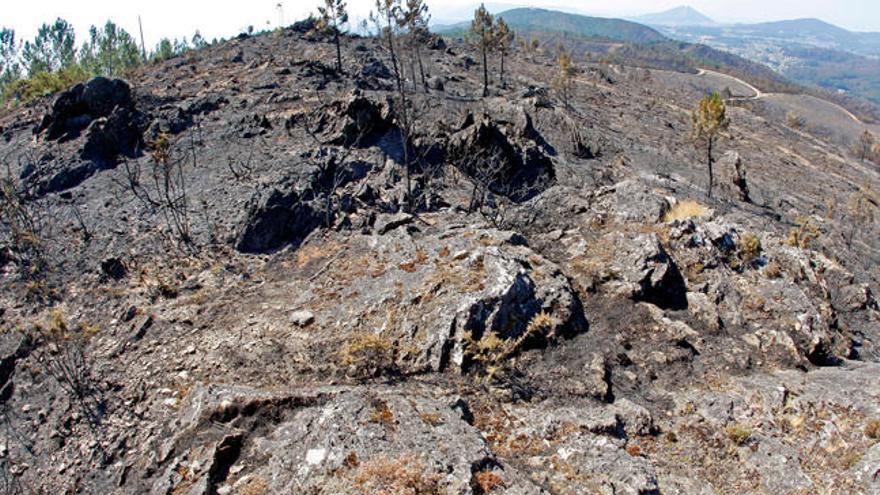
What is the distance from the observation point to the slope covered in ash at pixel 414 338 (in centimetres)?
879

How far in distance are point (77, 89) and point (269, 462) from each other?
33.7 m

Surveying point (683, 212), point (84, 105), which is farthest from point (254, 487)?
point (84, 105)

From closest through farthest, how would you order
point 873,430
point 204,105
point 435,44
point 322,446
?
point 322,446, point 873,430, point 204,105, point 435,44

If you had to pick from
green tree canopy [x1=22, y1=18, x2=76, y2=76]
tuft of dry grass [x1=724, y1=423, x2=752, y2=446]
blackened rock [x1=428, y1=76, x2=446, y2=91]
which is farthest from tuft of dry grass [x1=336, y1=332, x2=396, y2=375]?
green tree canopy [x1=22, y1=18, x2=76, y2=76]

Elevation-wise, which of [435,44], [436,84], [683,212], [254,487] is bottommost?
[254,487]

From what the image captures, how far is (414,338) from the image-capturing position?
37.7ft

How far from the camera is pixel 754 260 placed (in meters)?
14.6

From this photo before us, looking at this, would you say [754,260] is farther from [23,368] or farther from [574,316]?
[23,368]

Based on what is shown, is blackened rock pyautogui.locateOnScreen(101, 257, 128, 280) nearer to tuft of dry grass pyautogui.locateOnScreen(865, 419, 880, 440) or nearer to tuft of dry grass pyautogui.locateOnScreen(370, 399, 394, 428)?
tuft of dry grass pyautogui.locateOnScreen(370, 399, 394, 428)

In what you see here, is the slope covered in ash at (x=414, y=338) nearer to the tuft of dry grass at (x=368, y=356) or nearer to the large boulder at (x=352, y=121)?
the tuft of dry grass at (x=368, y=356)

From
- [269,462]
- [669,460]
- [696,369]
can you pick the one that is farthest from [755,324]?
[269,462]

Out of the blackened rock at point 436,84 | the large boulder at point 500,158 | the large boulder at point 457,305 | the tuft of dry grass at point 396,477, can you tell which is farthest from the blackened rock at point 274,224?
the blackened rock at point 436,84

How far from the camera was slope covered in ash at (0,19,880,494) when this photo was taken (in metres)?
8.79

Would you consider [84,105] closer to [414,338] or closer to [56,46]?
[414,338]
